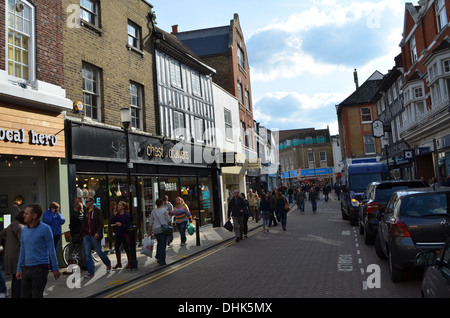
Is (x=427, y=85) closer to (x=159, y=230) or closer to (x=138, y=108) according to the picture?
(x=138, y=108)

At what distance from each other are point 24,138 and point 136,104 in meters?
6.55

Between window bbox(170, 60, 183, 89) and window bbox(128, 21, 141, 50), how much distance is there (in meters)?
2.71

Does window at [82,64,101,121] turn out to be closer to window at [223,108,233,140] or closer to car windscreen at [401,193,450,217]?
car windscreen at [401,193,450,217]

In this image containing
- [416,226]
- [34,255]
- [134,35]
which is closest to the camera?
[34,255]

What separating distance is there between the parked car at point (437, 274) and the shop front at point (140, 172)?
7.93 m

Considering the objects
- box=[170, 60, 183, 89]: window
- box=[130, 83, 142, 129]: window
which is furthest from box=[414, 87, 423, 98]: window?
box=[130, 83, 142, 129]: window

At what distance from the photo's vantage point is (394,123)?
3503 cm

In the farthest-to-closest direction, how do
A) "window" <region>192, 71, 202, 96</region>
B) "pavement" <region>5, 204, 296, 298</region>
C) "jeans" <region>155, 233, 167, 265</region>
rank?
"window" <region>192, 71, 202, 96</region> → "jeans" <region>155, 233, 167, 265</region> → "pavement" <region>5, 204, 296, 298</region>

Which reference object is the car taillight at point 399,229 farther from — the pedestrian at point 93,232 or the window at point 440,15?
the window at point 440,15

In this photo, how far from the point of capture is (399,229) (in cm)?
677

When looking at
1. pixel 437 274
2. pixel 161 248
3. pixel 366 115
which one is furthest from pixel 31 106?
pixel 366 115

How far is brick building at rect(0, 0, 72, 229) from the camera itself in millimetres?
10062

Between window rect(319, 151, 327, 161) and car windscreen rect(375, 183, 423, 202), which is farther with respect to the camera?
window rect(319, 151, 327, 161)
